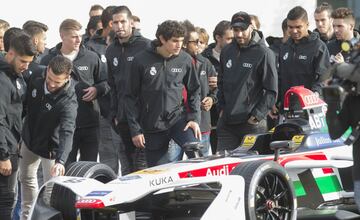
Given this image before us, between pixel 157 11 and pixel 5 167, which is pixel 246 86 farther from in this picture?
pixel 157 11

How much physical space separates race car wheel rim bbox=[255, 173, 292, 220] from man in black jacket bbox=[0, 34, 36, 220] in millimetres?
2311

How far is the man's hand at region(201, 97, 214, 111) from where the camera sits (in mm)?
11797

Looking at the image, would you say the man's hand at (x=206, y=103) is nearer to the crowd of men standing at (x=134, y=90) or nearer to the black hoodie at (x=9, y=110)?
the crowd of men standing at (x=134, y=90)

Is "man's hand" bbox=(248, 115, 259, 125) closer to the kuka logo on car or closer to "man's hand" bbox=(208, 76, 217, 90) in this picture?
"man's hand" bbox=(208, 76, 217, 90)

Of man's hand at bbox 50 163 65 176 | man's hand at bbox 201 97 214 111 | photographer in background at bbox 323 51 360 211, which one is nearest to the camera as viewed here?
photographer in background at bbox 323 51 360 211

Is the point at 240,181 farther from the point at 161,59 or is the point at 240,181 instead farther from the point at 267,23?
the point at 267,23

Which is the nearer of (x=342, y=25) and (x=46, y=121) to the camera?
(x=46, y=121)

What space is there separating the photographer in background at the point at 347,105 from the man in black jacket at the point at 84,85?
4.10 meters

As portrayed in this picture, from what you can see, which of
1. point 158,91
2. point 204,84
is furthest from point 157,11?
point 158,91

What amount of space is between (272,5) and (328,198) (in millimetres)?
8543

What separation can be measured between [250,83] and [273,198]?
267 cm

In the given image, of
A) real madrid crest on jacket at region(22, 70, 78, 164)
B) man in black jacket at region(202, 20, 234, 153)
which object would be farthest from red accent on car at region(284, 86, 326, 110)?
man in black jacket at region(202, 20, 234, 153)

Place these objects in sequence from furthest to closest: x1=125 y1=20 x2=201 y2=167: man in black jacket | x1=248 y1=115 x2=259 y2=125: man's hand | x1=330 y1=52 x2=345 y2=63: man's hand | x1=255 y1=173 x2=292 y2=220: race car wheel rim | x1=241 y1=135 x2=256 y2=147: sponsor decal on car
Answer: x1=330 y1=52 x2=345 y2=63: man's hand → x1=248 y1=115 x2=259 y2=125: man's hand → x1=125 y1=20 x2=201 y2=167: man in black jacket → x1=241 y1=135 x2=256 y2=147: sponsor decal on car → x1=255 y1=173 x2=292 y2=220: race car wheel rim

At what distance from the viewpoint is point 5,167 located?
906 centimetres
